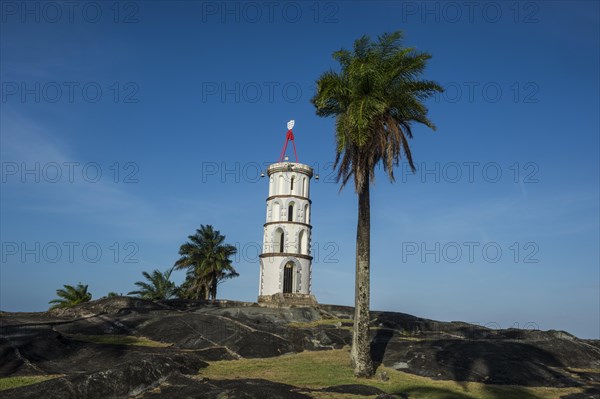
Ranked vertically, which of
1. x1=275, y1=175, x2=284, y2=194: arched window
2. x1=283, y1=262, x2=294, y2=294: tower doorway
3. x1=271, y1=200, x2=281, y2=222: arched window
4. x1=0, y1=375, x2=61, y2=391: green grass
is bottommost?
x1=0, y1=375, x2=61, y2=391: green grass

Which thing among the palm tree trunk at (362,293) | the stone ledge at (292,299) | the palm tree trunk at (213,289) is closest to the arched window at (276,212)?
the stone ledge at (292,299)

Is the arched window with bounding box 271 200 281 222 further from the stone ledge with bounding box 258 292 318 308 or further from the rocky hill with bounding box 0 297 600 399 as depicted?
the rocky hill with bounding box 0 297 600 399

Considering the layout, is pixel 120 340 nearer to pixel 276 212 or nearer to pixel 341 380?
pixel 341 380

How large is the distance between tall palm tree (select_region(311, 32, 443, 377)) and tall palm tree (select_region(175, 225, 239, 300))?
122 ft

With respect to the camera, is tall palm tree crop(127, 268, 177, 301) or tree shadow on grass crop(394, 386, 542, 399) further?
tall palm tree crop(127, 268, 177, 301)

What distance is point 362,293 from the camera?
26.6 meters

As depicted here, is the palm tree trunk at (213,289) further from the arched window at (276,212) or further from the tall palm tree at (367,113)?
the tall palm tree at (367,113)

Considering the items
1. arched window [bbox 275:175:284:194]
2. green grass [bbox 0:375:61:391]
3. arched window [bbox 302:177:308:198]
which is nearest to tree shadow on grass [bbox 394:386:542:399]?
green grass [bbox 0:375:61:391]

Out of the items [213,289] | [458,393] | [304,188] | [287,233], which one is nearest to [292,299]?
[287,233]

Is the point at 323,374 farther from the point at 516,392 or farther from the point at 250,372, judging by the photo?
the point at 516,392

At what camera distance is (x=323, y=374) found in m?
24.9

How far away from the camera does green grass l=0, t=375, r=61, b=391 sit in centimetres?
2092

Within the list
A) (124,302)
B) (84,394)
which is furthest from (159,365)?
(124,302)

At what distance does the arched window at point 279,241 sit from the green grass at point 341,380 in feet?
96.9
